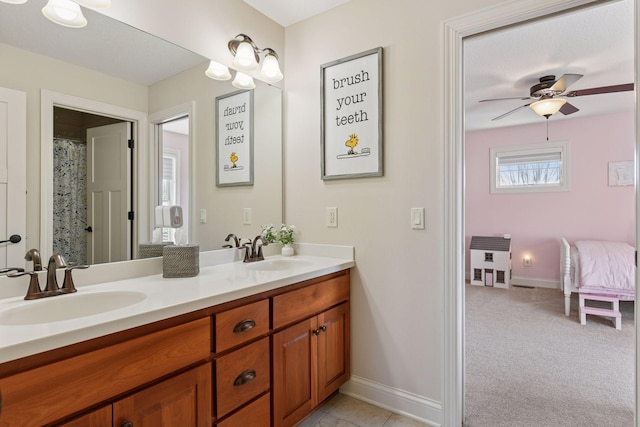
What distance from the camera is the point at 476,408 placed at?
6.62 feet

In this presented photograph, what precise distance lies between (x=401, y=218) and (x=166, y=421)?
1.43m

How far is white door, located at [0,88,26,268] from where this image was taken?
49.0 inches

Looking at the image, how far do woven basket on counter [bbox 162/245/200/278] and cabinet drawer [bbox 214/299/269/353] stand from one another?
0.41 m

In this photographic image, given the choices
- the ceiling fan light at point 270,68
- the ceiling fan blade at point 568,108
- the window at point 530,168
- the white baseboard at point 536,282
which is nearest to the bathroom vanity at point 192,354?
the ceiling fan light at point 270,68

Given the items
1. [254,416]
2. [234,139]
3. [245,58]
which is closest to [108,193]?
[234,139]

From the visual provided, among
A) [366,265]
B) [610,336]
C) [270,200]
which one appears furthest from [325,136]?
[610,336]

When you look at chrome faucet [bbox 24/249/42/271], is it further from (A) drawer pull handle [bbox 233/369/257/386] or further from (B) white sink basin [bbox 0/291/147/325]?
(A) drawer pull handle [bbox 233/369/257/386]

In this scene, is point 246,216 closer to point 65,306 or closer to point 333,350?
point 333,350

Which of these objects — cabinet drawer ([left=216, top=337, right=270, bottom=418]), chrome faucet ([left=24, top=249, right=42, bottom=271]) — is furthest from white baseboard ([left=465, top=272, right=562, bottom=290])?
chrome faucet ([left=24, top=249, right=42, bottom=271])

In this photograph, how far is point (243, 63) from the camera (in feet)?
6.48

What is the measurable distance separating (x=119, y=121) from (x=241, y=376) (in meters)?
1.28

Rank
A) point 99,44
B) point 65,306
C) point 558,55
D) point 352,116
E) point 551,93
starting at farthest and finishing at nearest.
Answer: point 551,93 < point 558,55 < point 352,116 < point 99,44 < point 65,306

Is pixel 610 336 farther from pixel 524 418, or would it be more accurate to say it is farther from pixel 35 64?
pixel 35 64

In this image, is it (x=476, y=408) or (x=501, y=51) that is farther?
(x=501, y=51)
